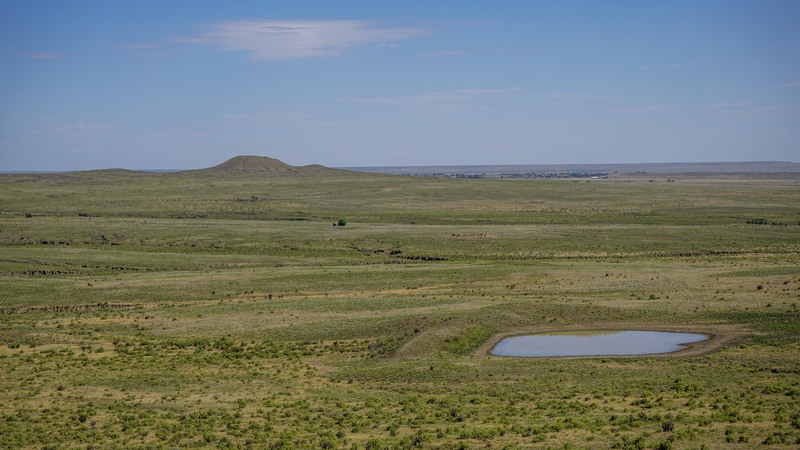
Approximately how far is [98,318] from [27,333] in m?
5.60

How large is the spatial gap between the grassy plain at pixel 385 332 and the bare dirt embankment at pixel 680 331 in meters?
0.30

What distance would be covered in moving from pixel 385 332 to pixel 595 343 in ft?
38.9

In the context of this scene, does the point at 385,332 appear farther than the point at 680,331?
Yes

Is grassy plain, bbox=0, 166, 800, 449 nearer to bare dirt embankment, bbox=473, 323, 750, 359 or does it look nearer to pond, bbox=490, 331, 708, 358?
bare dirt embankment, bbox=473, 323, 750, 359

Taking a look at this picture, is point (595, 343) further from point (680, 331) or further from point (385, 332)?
point (385, 332)

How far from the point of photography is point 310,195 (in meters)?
168

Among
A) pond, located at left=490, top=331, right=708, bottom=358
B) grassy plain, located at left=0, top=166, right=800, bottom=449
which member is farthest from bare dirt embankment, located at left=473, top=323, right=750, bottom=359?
pond, located at left=490, top=331, right=708, bottom=358

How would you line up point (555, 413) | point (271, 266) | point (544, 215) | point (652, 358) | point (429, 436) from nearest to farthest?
1. point (429, 436)
2. point (555, 413)
3. point (652, 358)
4. point (271, 266)
5. point (544, 215)

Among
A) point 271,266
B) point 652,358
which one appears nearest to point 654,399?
point 652,358

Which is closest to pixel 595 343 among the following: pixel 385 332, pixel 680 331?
pixel 680 331

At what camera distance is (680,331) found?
4731 cm

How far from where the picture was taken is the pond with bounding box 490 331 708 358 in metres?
43.2

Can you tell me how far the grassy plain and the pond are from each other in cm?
153

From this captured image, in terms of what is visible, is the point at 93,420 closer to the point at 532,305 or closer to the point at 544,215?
the point at 532,305
